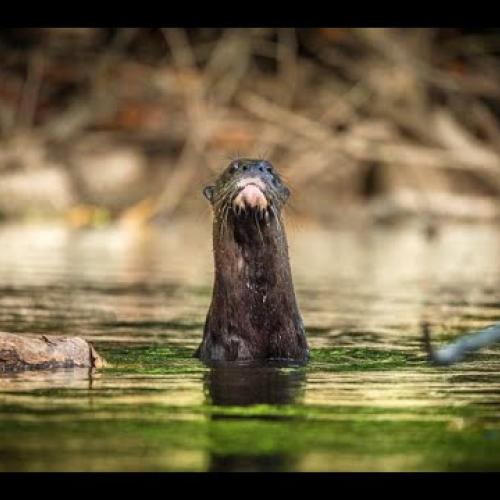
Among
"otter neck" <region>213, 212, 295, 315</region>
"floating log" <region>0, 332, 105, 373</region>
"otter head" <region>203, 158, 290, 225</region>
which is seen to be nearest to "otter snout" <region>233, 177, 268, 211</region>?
"otter head" <region>203, 158, 290, 225</region>

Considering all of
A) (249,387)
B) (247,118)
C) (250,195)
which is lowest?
(249,387)

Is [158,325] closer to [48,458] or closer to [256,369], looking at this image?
[256,369]

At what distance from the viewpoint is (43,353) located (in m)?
7.66

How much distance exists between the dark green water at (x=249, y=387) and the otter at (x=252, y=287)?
19 cm

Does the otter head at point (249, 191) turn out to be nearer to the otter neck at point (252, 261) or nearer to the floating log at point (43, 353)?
the otter neck at point (252, 261)

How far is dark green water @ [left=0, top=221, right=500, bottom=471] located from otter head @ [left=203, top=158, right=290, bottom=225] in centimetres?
73

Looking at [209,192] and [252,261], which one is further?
[209,192]

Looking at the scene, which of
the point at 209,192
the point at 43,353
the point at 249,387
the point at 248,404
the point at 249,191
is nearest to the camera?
the point at 248,404

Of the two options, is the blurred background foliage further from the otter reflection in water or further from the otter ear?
the otter reflection in water

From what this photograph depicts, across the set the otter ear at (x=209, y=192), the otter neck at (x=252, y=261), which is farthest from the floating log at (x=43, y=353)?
the otter ear at (x=209, y=192)

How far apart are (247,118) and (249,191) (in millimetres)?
15718

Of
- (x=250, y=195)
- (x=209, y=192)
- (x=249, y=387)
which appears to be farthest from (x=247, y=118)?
(x=249, y=387)

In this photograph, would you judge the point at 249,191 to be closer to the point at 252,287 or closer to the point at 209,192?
the point at 252,287
